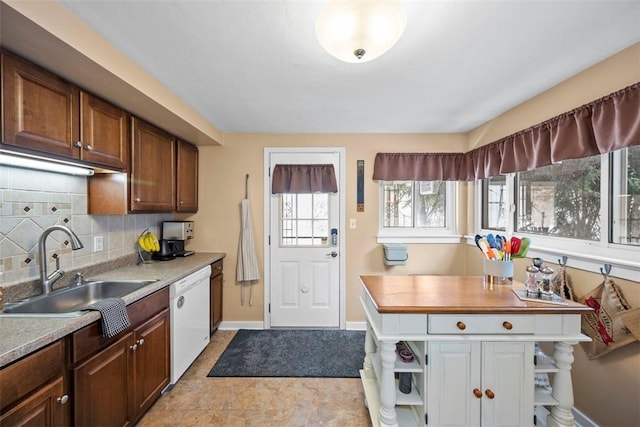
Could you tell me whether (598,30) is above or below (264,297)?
above

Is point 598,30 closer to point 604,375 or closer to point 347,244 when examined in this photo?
point 604,375

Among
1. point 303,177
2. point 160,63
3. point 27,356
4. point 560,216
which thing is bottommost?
point 27,356

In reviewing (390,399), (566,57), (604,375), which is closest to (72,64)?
(390,399)

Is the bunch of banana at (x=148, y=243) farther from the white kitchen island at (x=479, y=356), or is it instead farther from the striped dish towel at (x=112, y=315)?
the white kitchen island at (x=479, y=356)

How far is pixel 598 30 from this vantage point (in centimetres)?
125

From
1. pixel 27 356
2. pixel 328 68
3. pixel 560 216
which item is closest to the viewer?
pixel 27 356

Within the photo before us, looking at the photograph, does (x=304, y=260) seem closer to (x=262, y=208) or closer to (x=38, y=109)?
(x=262, y=208)

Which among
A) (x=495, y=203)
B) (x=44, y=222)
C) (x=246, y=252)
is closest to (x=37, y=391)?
(x=44, y=222)

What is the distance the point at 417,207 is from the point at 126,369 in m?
2.94

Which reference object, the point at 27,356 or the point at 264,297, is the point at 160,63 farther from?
the point at 264,297

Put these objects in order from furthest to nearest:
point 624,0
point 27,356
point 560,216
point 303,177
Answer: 1. point 303,177
2. point 560,216
3. point 624,0
4. point 27,356

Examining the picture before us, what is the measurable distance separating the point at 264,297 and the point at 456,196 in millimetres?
2541

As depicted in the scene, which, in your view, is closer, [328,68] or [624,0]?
[624,0]

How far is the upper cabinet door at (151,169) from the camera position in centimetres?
196
